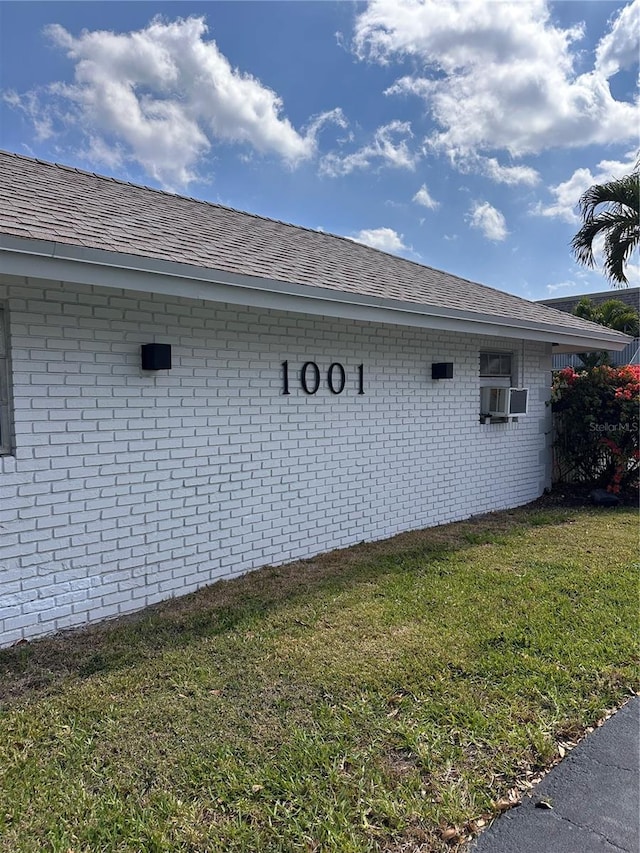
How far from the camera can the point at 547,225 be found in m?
12.1

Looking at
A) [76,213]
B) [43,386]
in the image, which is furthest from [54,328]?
[76,213]

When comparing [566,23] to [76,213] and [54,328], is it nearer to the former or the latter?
[76,213]

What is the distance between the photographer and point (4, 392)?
3588 mm

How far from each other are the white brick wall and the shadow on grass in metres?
0.18

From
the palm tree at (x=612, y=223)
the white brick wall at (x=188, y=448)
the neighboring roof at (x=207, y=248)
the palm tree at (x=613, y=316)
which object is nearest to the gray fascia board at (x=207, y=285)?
the neighboring roof at (x=207, y=248)

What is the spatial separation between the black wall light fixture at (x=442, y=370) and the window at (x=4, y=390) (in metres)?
4.90

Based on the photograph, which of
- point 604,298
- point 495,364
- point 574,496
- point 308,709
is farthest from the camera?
point 604,298

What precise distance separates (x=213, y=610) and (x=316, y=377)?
2.57 metres

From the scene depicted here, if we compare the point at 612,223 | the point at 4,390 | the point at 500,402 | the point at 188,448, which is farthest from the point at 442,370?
the point at 612,223

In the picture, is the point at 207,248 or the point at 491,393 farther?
the point at 491,393

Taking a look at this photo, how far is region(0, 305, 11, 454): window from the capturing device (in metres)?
3.54

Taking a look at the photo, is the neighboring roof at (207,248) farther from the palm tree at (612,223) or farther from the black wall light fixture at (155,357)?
the palm tree at (612,223)

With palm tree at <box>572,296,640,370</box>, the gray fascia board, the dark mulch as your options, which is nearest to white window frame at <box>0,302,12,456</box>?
the gray fascia board

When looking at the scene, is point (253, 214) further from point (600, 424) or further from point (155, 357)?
point (600, 424)
